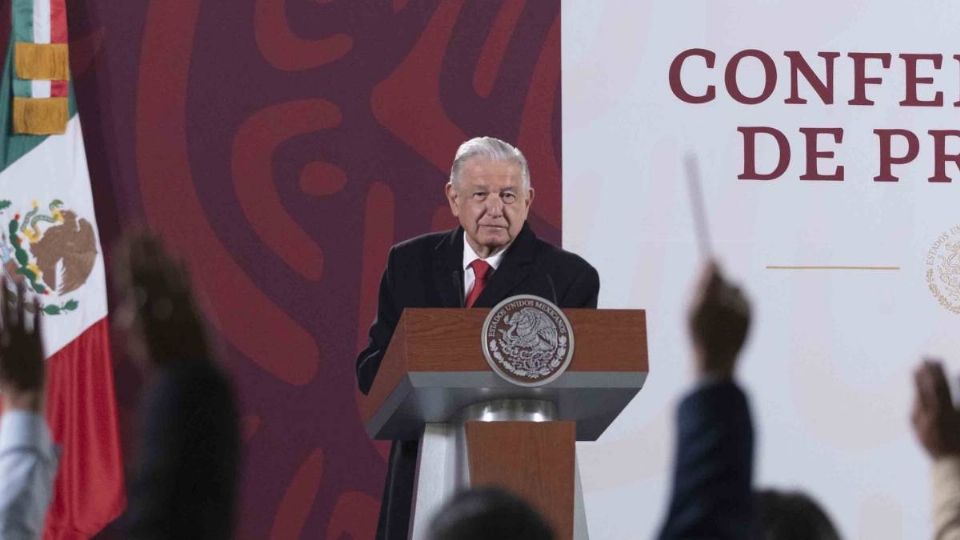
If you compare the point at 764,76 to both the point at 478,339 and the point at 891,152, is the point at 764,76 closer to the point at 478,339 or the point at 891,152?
the point at 891,152

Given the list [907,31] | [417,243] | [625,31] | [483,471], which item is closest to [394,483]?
[417,243]

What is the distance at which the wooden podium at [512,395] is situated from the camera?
2.71 m

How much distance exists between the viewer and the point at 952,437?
4.80 feet

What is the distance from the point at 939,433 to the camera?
1457mm

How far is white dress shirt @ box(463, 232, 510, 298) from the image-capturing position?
3445mm

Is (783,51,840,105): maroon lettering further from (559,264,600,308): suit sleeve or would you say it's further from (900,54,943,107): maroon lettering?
(559,264,600,308): suit sleeve

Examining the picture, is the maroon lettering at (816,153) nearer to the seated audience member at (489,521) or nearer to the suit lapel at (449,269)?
the suit lapel at (449,269)

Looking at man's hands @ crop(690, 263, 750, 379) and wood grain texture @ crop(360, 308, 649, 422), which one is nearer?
man's hands @ crop(690, 263, 750, 379)

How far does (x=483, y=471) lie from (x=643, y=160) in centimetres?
330

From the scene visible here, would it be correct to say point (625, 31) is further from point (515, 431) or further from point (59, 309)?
point (515, 431)

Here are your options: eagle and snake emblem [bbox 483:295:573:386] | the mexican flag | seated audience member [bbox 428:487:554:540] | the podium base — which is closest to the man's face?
the podium base

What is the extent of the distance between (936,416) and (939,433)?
18mm

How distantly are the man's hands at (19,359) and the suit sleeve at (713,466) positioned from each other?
55 centimetres

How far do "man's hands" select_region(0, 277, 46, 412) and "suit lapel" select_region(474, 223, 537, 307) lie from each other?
5.99ft
